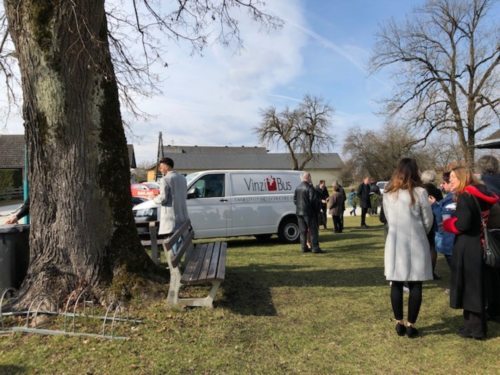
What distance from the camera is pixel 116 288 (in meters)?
5.29

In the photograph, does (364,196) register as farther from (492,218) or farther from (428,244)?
(428,244)

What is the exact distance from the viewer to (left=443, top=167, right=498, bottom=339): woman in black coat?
4.64 m

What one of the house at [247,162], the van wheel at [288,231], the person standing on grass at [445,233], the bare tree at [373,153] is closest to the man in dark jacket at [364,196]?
the van wheel at [288,231]

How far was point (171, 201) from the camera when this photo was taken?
7184 mm

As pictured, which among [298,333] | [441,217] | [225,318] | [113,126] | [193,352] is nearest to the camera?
[193,352]

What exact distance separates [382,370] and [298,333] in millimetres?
1043

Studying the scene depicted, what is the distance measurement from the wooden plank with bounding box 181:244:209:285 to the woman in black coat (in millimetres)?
2745

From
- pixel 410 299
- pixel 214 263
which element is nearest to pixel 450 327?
pixel 410 299

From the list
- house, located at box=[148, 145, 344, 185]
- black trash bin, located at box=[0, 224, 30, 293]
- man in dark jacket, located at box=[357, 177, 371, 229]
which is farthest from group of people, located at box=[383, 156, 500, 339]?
house, located at box=[148, 145, 344, 185]

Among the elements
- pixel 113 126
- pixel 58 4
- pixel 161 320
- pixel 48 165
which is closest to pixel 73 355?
pixel 161 320

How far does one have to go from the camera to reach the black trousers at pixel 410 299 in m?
4.73

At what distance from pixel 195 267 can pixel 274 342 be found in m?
1.59

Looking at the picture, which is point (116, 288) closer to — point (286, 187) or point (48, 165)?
point (48, 165)

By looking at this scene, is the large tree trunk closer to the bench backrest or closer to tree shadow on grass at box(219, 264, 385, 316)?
the bench backrest
